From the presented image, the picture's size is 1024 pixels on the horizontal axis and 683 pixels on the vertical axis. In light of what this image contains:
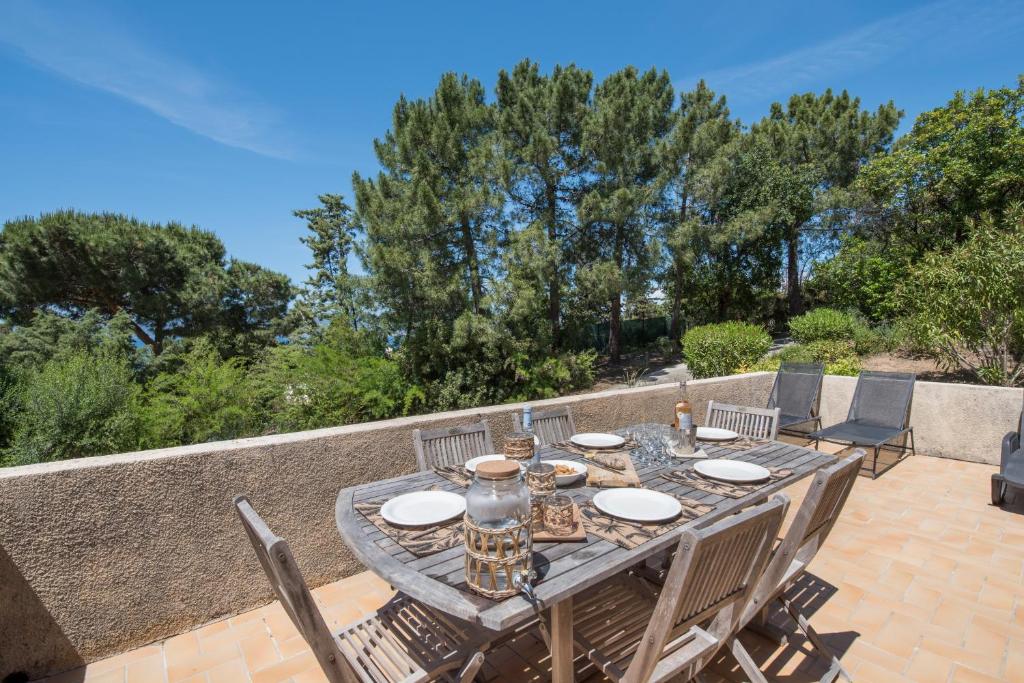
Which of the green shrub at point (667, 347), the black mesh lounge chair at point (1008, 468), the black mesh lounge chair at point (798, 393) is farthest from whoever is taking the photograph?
the green shrub at point (667, 347)

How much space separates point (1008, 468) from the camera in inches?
123

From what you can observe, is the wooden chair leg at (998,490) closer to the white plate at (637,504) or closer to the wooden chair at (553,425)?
the wooden chair at (553,425)

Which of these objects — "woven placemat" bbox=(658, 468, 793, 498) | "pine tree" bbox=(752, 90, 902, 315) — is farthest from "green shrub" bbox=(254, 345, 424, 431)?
"pine tree" bbox=(752, 90, 902, 315)

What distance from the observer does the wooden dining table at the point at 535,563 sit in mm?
1102

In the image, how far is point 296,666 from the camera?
6.38 feet

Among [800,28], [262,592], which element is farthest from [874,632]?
[800,28]

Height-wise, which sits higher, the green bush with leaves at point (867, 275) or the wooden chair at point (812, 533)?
the green bush with leaves at point (867, 275)

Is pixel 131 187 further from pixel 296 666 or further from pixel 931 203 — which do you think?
pixel 931 203

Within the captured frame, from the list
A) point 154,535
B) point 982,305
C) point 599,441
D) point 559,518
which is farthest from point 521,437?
point 982,305

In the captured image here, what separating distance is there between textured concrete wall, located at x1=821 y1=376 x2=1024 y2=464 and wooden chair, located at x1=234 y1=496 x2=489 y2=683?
5.29m

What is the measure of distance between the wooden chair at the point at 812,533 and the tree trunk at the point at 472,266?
784cm

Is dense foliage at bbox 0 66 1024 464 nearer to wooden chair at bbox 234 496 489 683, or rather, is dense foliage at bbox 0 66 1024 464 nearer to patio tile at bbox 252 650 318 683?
patio tile at bbox 252 650 318 683

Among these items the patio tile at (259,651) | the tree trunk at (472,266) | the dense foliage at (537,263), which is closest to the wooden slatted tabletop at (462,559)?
the patio tile at (259,651)

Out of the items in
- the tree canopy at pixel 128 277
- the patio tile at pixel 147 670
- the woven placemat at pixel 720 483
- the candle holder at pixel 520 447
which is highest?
the tree canopy at pixel 128 277
